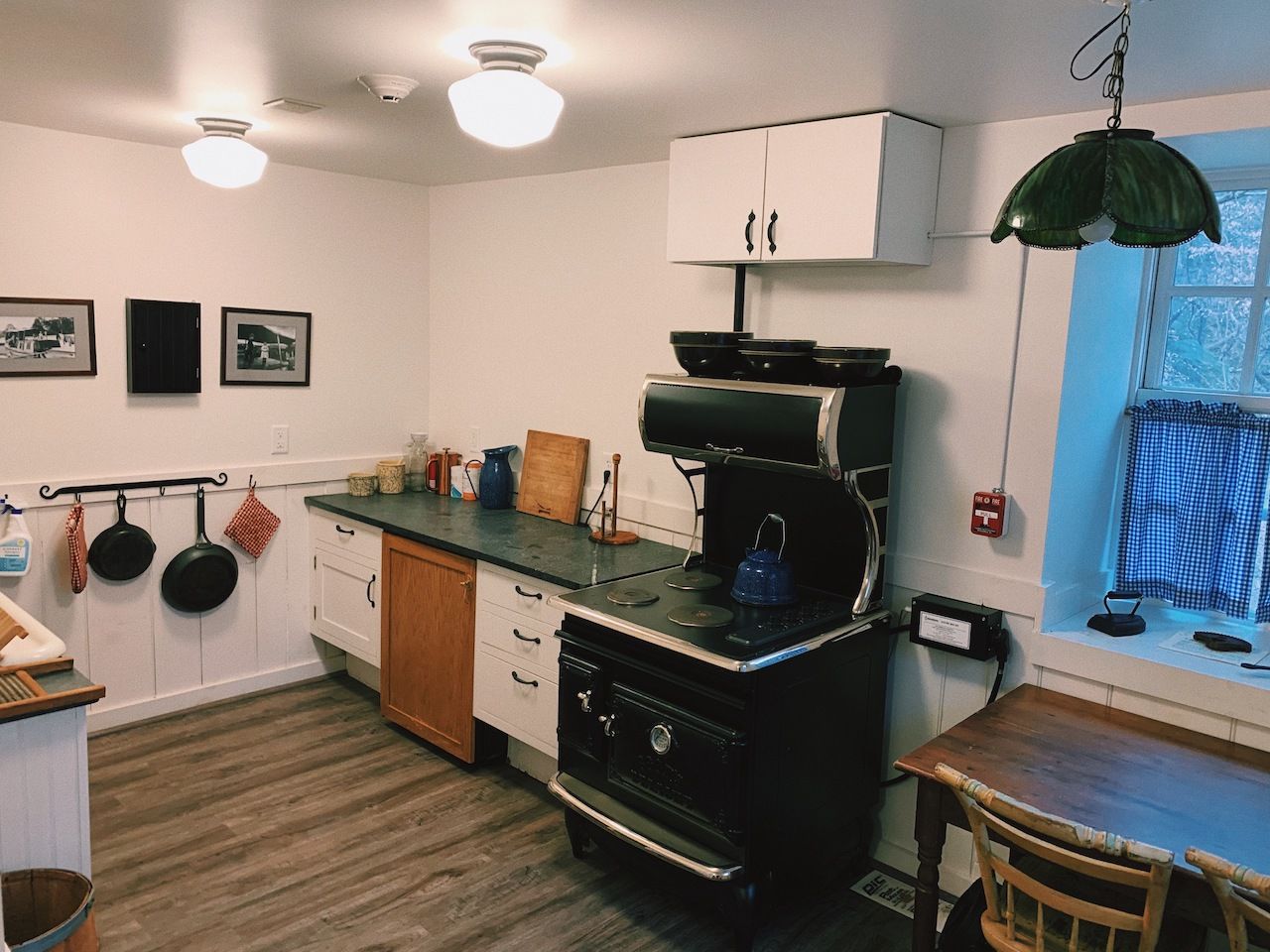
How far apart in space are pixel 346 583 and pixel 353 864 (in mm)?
1325

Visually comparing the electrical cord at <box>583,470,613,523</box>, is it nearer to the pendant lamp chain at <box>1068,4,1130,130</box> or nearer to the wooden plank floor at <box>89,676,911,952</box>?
the wooden plank floor at <box>89,676,911,952</box>

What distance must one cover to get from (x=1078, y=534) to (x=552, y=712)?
64.3 inches

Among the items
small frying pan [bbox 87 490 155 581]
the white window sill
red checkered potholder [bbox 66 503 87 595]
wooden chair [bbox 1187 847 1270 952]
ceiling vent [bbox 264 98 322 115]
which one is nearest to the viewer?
wooden chair [bbox 1187 847 1270 952]

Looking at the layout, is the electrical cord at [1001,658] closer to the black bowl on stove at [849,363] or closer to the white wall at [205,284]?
the black bowl on stove at [849,363]

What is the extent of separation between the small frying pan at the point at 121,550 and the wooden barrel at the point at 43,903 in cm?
174

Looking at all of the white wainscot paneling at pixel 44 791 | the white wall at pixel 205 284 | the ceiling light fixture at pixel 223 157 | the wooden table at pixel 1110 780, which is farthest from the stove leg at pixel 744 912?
the white wall at pixel 205 284

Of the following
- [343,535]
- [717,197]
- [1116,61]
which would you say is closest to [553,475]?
[343,535]

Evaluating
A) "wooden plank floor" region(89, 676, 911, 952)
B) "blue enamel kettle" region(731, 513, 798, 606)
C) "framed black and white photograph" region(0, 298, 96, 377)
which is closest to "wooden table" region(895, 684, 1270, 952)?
"blue enamel kettle" region(731, 513, 798, 606)

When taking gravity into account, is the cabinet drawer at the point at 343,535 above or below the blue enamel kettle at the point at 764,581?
below

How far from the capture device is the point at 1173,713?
227cm

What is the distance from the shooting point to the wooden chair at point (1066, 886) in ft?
5.34

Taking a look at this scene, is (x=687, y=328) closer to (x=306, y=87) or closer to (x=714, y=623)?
(x=714, y=623)

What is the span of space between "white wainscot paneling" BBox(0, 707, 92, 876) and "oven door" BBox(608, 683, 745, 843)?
1255mm

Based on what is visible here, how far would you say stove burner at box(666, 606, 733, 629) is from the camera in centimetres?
249
